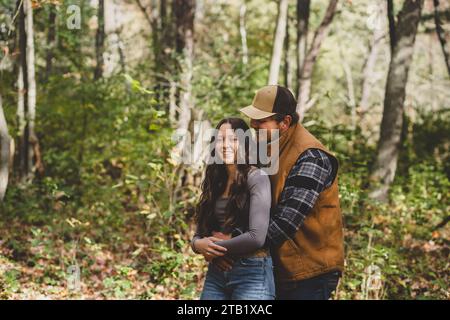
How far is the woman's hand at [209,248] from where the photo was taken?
10.1 ft

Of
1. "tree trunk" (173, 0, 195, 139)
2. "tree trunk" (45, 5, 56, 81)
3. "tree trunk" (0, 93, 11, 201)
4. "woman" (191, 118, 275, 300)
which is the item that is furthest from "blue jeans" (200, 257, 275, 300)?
"tree trunk" (45, 5, 56, 81)

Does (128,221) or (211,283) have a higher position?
(211,283)

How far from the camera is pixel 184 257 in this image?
21.4 ft

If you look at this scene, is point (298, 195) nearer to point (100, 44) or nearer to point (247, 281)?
point (247, 281)

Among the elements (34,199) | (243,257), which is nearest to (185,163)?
(34,199)

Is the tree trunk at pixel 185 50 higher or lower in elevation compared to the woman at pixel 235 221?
higher

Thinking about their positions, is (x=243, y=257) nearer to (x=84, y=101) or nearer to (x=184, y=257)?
(x=184, y=257)

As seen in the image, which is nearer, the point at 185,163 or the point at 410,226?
the point at 185,163

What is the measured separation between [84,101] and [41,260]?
4.12 m

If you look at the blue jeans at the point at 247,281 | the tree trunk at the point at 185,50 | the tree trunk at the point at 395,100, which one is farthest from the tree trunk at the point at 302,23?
the blue jeans at the point at 247,281

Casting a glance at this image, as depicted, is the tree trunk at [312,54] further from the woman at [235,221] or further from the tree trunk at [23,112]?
the woman at [235,221]

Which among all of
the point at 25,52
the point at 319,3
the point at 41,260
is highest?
the point at 319,3

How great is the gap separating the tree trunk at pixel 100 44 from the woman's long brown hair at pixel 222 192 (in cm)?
922

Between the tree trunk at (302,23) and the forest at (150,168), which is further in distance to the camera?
the tree trunk at (302,23)
